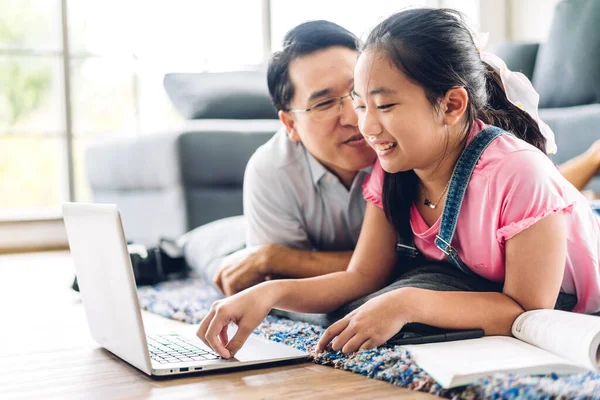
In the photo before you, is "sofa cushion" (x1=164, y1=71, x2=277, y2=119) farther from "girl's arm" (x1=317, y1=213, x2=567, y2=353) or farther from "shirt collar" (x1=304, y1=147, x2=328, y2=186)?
"girl's arm" (x1=317, y1=213, x2=567, y2=353)

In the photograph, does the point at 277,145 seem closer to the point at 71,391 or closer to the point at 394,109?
the point at 394,109

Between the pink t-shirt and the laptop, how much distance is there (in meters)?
0.32

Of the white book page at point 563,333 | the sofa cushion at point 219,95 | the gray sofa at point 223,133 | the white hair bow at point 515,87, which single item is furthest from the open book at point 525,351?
the sofa cushion at point 219,95

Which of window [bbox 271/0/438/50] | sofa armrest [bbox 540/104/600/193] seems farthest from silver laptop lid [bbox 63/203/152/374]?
window [bbox 271/0/438/50]

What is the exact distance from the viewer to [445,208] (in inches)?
46.2

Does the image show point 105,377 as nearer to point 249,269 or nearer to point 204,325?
point 204,325

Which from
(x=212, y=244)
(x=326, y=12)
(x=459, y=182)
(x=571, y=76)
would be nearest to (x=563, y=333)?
(x=459, y=182)

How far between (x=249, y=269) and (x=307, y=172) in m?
0.25

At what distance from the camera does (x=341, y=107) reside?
1.46 metres

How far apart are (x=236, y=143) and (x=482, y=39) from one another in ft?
4.30

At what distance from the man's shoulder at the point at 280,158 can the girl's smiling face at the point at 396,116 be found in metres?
0.50

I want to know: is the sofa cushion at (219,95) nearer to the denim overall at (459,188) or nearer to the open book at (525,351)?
the denim overall at (459,188)

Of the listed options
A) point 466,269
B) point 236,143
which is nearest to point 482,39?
point 466,269

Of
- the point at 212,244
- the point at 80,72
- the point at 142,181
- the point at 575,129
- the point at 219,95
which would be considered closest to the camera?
the point at 212,244
